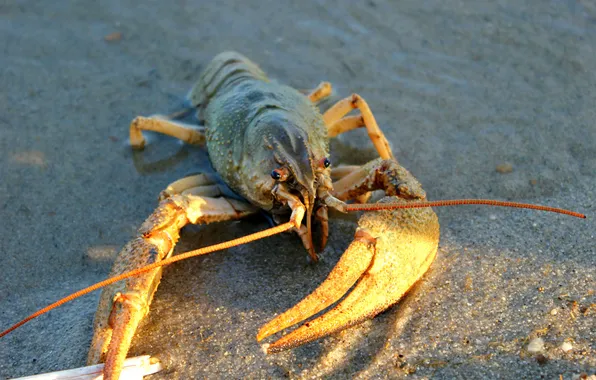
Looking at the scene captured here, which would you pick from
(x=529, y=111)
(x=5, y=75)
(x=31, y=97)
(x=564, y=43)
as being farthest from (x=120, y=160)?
(x=564, y=43)

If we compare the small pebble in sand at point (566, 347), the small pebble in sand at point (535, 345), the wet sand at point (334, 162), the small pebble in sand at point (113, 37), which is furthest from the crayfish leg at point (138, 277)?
the small pebble in sand at point (113, 37)

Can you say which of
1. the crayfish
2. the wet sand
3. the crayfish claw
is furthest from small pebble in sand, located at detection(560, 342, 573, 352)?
the crayfish claw

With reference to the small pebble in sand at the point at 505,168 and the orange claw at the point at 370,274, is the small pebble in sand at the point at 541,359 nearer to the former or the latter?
the orange claw at the point at 370,274

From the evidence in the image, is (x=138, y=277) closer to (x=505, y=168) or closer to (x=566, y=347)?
(x=566, y=347)

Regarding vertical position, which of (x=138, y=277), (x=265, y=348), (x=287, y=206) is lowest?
(x=265, y=348)

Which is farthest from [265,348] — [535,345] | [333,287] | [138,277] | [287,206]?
[535,345]

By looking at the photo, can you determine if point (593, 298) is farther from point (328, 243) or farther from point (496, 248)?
point (328, 243)
